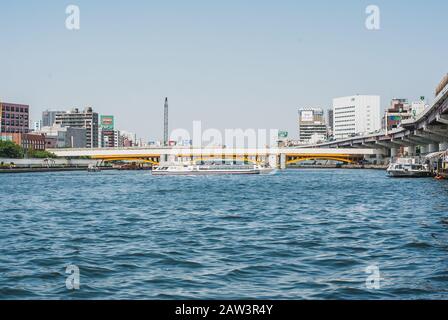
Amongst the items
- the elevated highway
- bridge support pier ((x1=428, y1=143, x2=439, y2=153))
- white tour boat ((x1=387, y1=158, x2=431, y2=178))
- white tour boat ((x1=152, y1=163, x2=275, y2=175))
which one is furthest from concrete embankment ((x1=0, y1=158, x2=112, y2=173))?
bridge support pier ((x1=428, y1=143, x2=439, y2=153))

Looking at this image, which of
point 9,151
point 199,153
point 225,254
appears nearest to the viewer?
point 225,254

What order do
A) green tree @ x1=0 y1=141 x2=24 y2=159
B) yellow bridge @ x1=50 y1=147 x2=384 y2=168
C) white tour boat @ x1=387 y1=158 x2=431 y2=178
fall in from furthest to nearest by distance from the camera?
green tree @ x1=0 y1=141 x2=24 y2=159 < yellow bridge @ x1=50 y1=147 x2=384 y2=168 < white tour boat @ x1=387 y1=158 x2=431 y2=178

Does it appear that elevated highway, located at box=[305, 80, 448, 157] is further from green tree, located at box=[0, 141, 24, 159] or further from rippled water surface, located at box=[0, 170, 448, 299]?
green tree, located at box=[0, 141, 24, 159]

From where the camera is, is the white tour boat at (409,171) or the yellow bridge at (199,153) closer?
the white tour boat at (409,171)

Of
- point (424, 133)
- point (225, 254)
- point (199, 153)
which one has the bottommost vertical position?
point (225, 254)

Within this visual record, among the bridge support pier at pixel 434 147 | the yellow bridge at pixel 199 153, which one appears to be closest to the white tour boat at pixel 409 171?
the bridge support pier at pixel 434 147

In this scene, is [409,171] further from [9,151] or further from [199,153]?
[9,151]

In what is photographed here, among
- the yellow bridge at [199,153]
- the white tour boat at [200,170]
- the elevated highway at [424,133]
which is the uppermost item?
the elevated highway at [424,133]

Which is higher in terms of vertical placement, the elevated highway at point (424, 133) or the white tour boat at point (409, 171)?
the elevated highway at point (424, 133)

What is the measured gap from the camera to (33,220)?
32594 millimetres

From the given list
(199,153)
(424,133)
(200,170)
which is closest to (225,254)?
(424,133)

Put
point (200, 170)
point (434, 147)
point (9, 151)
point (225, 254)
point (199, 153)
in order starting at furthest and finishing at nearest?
point (9, 151), point (199, 153), point (200, 170), point (434, 147), point (225, 254)

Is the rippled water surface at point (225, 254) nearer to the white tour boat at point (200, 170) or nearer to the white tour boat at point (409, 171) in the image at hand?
the white tour boat at point (409, 171)
